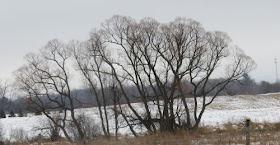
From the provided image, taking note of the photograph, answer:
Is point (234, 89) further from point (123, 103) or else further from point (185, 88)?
point (123, 103)

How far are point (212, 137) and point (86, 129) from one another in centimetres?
1156

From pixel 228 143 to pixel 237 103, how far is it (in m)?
41.6

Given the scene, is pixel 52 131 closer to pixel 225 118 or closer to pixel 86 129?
pixel 86 129

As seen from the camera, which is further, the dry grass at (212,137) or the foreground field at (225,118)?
the foreground field at (225,118)

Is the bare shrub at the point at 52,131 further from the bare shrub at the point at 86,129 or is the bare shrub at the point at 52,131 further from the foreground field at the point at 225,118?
the bare shrub at the point at 86,129

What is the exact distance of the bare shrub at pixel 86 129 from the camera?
2591cm

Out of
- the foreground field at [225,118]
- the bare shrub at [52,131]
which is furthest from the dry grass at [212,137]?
the bare shrub at [52,131]

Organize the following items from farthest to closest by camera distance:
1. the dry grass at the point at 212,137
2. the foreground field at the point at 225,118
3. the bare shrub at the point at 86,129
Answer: the foreground field at the point at 225,118, the bare shrub at the point at 86,129, the dry grass at the point at 212,137

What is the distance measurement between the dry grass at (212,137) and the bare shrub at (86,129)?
1752 millimetres

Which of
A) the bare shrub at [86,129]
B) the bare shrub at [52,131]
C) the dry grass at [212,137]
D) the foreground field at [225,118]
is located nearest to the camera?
the dry grass at [212,137]

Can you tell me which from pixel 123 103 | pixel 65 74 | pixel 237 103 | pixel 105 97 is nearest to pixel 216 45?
pixel 123 103

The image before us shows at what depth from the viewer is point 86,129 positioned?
26125 mm

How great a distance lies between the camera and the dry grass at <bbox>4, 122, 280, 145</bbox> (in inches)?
632

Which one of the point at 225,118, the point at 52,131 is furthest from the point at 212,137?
the point at 225,118
